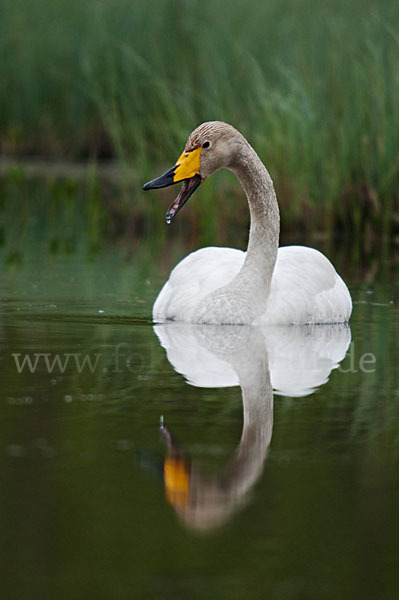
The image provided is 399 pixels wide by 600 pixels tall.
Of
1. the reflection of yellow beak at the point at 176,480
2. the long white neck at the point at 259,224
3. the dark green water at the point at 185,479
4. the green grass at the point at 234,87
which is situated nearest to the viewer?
the dark green water at the point at 185,479

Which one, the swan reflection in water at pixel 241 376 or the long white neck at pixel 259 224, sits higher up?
the long white neck at pixel 259 224

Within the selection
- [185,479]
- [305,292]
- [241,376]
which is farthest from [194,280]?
[185,479]

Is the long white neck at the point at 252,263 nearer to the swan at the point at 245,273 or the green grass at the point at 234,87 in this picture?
the swan at the point at 245,273

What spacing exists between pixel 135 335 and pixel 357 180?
5.61 meters

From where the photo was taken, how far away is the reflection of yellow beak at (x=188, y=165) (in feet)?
24.6

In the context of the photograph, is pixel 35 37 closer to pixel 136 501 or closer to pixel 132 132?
pixel 132 132

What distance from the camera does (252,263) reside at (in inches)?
303

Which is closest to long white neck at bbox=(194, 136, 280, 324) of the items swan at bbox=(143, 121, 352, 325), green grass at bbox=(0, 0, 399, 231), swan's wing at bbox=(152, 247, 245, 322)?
swan at bbox=(143, 121, 352, 325)

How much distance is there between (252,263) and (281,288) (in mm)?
242

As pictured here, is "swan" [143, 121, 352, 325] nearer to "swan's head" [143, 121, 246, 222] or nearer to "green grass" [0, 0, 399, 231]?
"swan's head" [143, 121, 246, 222]

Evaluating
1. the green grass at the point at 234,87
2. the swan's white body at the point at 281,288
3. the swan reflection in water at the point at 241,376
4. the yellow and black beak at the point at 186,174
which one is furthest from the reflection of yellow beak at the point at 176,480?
the green grass at the point at 234,87

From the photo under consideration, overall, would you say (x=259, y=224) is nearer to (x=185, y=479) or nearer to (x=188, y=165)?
(x=188, y=165)

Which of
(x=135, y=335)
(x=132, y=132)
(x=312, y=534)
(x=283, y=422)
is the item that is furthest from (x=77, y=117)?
(x=312, y=534)

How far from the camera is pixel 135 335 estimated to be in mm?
7301
